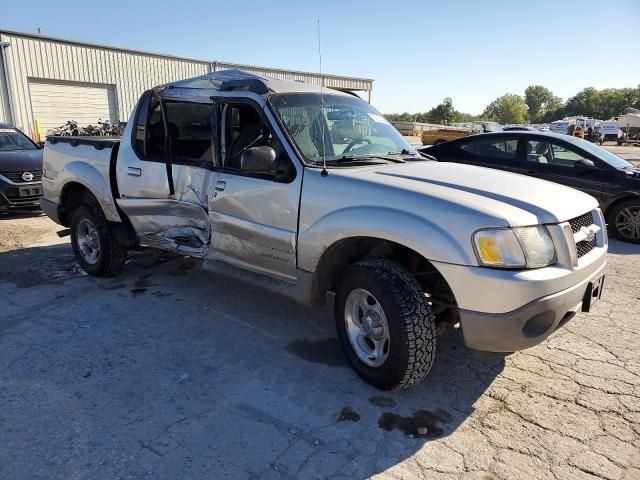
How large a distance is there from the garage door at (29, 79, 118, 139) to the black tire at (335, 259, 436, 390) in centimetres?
1986

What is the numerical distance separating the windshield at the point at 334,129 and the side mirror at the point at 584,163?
15.3 ft

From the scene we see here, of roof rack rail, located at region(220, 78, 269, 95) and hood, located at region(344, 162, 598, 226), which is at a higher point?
roof rack rail, located at region(220, 78, 269, 95)

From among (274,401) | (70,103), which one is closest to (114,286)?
(274,401)

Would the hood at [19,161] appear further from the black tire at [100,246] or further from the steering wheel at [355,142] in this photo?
the steering wheel at [355,142]

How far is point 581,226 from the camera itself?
3.29 m

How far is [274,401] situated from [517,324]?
5.11ft

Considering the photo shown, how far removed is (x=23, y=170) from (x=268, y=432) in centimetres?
816

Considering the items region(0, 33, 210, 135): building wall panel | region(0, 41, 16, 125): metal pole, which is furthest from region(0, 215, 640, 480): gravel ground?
region(0, 33, 210, 135): building wall panel

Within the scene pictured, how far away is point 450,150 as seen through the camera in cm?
912

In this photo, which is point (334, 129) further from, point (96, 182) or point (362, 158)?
point (96, 182)

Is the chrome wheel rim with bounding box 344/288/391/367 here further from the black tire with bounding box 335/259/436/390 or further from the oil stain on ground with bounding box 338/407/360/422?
the oil stain on ground with bounding box 338/407/360/422

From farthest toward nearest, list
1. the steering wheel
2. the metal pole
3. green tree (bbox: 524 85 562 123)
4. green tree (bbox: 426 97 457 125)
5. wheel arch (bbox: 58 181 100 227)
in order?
green tree (bbox: 524 85 562 123) < green tree (bbox: 426 97 457 125) < the metal pole < wheel arch (bbox: 58 181 100 227) < the steering wheel

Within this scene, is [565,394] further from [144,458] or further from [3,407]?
[3,407]

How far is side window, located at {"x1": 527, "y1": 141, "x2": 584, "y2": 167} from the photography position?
7975mm
